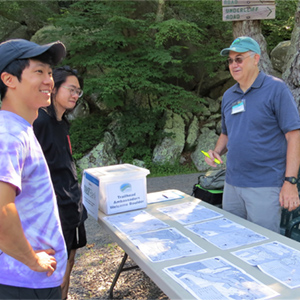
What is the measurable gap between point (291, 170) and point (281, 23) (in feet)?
26.2

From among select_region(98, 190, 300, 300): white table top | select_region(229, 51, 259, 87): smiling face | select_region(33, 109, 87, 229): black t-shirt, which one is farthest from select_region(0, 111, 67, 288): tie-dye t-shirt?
Result: select_region(229, 51, 259, 87): smiling face

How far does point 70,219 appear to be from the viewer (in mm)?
2078

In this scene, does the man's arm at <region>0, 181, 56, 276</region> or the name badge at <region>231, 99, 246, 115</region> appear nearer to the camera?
the man's arm at <region>0, 181, 56, 276</region>

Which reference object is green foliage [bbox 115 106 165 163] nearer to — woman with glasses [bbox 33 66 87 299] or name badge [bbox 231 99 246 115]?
name badge [bbox 231 99 246 115]

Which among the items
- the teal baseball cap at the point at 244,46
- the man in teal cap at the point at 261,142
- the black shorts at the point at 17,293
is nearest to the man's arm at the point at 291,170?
the man in teal cap at the point at 261,142

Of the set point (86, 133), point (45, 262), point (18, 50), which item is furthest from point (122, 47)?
point (45, 262)

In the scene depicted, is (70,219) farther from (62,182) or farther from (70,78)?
(70,78)

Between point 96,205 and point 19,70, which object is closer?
point 19,70

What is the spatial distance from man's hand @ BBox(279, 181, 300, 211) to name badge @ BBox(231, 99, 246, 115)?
1.98 ft

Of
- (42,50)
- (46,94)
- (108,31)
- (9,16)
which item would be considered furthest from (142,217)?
(9,16)

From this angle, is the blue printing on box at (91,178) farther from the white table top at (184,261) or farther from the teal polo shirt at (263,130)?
the teal polo shirt at (263,130)

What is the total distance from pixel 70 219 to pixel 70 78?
97 cm

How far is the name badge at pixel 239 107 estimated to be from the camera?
2.29 meters

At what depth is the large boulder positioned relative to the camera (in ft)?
26.5
